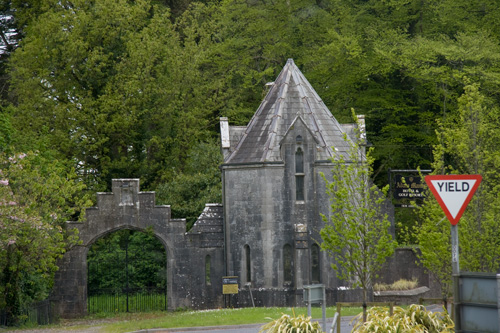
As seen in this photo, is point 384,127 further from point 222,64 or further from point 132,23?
point 132,23

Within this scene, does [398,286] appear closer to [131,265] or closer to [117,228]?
[117,228]

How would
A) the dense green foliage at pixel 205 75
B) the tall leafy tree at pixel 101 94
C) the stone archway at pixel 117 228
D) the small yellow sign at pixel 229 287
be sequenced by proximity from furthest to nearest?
the tall leafy tree at pixel 101 94
the dense green foliage at pixel 205 75
the stone archway at pixel 117 228
the small yellow sign at pixel 229 287

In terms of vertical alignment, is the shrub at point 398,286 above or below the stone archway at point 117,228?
below

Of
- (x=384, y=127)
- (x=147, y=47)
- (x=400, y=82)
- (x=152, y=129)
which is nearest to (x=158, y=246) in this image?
(x=152, y=129)

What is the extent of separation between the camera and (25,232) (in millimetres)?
22000

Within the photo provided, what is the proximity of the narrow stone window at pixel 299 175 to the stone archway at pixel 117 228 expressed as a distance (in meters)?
4.54

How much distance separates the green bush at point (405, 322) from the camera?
14.1 meters

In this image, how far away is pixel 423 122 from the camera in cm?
3919

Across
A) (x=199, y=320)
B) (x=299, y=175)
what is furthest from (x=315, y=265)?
(x=199, y=320)

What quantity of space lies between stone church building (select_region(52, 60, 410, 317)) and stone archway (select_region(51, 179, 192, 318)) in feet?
0.12

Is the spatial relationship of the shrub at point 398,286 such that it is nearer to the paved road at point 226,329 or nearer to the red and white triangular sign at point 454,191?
the paved road at point 226,329

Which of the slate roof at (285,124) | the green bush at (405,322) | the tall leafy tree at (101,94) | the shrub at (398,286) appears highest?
the tall leafy tree at (101,94)

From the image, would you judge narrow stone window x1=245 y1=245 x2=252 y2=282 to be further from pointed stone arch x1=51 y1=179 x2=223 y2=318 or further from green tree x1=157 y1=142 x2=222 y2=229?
green tree x1=157 y1=142 x2=222 y2=229

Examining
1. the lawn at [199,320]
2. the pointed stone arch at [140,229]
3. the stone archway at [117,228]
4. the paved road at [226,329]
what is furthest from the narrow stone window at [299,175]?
the paved road at [226,329]
